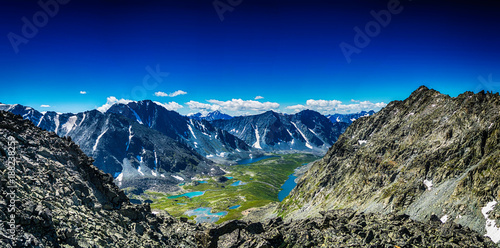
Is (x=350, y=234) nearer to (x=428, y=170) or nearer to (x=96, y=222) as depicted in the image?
(x=96, y=222)

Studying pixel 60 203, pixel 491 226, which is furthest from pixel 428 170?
pixel 60 203

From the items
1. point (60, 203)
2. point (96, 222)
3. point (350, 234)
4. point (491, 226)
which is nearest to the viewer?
point (60, 203)

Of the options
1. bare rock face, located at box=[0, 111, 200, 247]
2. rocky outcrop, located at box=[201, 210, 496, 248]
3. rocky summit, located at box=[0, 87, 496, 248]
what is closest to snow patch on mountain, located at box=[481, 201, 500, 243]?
rocky summit, located at box=[0, 87, 496, 248]

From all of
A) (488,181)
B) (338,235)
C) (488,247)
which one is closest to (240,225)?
(338,235)

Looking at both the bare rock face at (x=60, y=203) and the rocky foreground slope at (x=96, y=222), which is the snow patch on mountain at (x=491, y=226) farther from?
the bare rock face at (x=60, y=203)

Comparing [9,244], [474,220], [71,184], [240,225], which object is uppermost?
[71,184]

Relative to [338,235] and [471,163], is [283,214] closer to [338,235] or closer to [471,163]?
[471,163]
